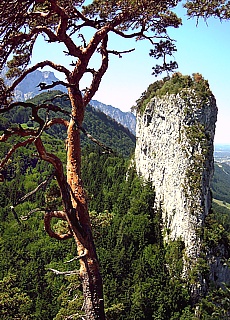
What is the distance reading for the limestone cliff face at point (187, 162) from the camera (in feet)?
124

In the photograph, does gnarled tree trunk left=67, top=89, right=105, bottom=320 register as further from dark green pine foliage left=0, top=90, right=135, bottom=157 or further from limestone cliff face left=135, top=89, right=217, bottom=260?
dark green pine foliage left=0, top=90, right=135, bottom=157

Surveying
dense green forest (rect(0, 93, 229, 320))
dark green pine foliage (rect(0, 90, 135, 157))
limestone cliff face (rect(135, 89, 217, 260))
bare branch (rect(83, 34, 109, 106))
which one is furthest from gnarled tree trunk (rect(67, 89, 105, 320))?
dark green pine foliage (rect(0, 90, 135, 157))

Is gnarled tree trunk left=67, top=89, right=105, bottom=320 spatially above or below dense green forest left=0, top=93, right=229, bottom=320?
above

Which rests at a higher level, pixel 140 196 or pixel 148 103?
pixel 148 103

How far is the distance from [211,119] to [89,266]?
35.3 metres

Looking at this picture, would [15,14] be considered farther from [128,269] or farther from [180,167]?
[128,269]

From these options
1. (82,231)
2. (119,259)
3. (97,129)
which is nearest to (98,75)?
(82,231)

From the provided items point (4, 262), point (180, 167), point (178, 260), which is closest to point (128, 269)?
point (178, 260)

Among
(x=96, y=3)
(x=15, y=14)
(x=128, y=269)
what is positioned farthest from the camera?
(x=128, y=269)

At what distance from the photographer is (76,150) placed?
5984 mm

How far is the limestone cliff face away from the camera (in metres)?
37.9

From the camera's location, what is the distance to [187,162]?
1518 inches

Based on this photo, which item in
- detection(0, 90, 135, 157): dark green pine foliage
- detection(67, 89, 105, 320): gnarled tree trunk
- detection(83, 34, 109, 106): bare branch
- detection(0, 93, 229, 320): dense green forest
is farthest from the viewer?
detection(0, 90, 135, 157): dark green pine foliage

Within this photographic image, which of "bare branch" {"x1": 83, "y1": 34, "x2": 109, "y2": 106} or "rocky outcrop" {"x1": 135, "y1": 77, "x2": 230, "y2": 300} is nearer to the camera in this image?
"bare branch" {"x1": 83, "y1": 34, "x2": 109, "y2": 106}
